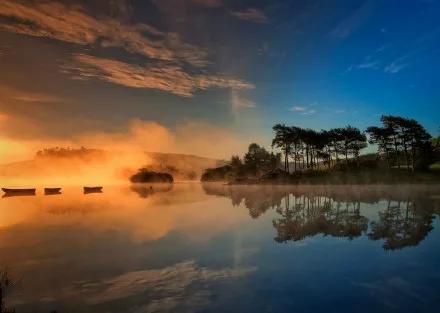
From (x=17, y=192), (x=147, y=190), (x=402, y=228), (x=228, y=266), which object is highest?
(x=17, y=192)

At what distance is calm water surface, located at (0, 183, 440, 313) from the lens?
37.8 ft

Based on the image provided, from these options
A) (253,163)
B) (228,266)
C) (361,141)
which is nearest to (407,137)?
(361,141)

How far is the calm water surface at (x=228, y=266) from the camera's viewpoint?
11523 millimetres

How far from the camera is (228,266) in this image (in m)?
16.1

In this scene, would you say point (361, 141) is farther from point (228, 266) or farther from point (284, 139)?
point (228, 266)

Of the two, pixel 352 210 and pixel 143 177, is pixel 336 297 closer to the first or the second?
pixel 352 210

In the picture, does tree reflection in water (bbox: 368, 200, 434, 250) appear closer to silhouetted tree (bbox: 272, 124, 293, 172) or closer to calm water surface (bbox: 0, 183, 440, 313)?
calm water surface (bbox: 0, 183, 440, 313)

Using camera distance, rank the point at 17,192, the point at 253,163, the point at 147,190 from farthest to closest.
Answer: the point at 253,163
the point at 147,190
the point at 17,192

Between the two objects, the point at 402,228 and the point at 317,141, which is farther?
the point at 317,141

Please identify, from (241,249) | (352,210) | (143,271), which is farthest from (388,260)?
(352,210)

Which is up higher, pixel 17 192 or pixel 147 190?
pixel 17 192

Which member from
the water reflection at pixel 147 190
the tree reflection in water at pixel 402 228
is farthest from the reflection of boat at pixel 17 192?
the tree reflection in water at pixel 402 228

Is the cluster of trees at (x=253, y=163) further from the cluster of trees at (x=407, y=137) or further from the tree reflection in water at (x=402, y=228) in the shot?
the tree reflection in water at (x=402, y=228)

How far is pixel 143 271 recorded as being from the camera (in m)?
15.4
